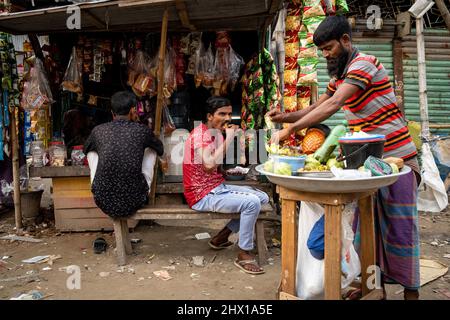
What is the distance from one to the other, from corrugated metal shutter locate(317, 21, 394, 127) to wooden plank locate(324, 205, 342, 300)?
4.81m

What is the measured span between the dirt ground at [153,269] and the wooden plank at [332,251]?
0.93 metres

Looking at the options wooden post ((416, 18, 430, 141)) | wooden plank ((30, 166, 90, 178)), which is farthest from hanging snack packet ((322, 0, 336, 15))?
wooden plank ((30, 166, 90, 178))

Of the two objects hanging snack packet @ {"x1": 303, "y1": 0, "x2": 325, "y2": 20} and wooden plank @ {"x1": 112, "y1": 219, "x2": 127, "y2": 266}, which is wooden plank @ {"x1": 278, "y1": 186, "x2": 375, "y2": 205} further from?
hanging snack packet @ {"x1": 303, "y1": 0, "x2": 325, "y2": 20}

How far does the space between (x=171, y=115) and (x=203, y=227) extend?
4.96ft

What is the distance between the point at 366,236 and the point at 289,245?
55cm

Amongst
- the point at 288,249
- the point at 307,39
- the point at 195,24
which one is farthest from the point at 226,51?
the point at 288,249

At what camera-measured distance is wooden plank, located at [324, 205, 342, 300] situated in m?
2.05

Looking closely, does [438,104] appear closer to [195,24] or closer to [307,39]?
[307,39]

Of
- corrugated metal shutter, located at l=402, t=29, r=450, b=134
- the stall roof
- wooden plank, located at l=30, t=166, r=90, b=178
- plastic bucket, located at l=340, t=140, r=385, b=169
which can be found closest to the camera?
plastic bucket, located at l=340, t=140, r=385, b=169

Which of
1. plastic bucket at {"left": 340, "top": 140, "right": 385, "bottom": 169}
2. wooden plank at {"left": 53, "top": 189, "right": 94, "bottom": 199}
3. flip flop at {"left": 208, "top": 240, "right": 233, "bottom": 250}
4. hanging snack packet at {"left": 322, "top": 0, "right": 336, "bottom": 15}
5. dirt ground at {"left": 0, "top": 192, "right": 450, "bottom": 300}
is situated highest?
hanging snack packet at {"left": 322, "top": 0, "right": 336, "bottom": 15}

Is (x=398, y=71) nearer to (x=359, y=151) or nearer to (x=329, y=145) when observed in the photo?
(x=329, y=145)

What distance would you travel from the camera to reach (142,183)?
356 cm

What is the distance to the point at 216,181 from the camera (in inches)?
140

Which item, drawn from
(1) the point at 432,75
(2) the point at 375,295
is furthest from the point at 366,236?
(1) the point at 432,75
